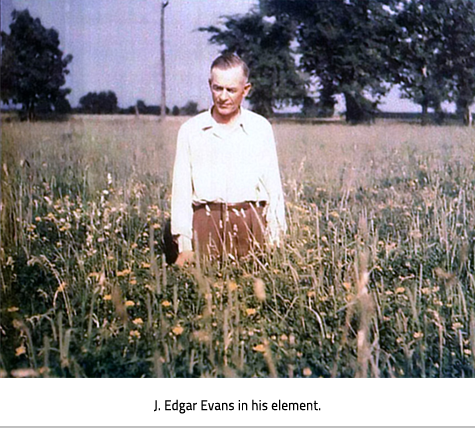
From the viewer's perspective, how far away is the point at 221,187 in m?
4.19

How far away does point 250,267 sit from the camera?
4.17m

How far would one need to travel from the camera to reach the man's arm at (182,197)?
421 centimetres

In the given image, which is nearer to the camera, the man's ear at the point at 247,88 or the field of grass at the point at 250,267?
the field of grass at the point at 250,267

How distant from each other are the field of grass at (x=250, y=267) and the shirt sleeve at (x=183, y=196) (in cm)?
13

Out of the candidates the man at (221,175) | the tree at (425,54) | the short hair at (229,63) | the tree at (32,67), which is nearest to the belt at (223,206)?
the man at (221,175)

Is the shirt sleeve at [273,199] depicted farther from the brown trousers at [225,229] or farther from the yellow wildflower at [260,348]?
the yellow wildflower at [260,348]

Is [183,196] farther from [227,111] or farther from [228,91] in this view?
[228,91]

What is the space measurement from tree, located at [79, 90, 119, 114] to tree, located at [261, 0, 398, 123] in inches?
43.7

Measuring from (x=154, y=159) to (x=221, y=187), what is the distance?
0.49 m

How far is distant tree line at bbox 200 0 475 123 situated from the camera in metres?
4.30

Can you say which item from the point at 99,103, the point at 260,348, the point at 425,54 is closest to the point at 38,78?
the point at 99,103

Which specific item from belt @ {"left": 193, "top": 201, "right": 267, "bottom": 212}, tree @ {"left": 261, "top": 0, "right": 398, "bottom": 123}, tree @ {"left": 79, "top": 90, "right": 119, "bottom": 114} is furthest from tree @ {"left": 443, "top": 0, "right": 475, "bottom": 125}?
tree @ {"left": 79, "top": 90, "right": 119, "bottom": 114}

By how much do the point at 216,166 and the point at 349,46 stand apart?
1.15 m
